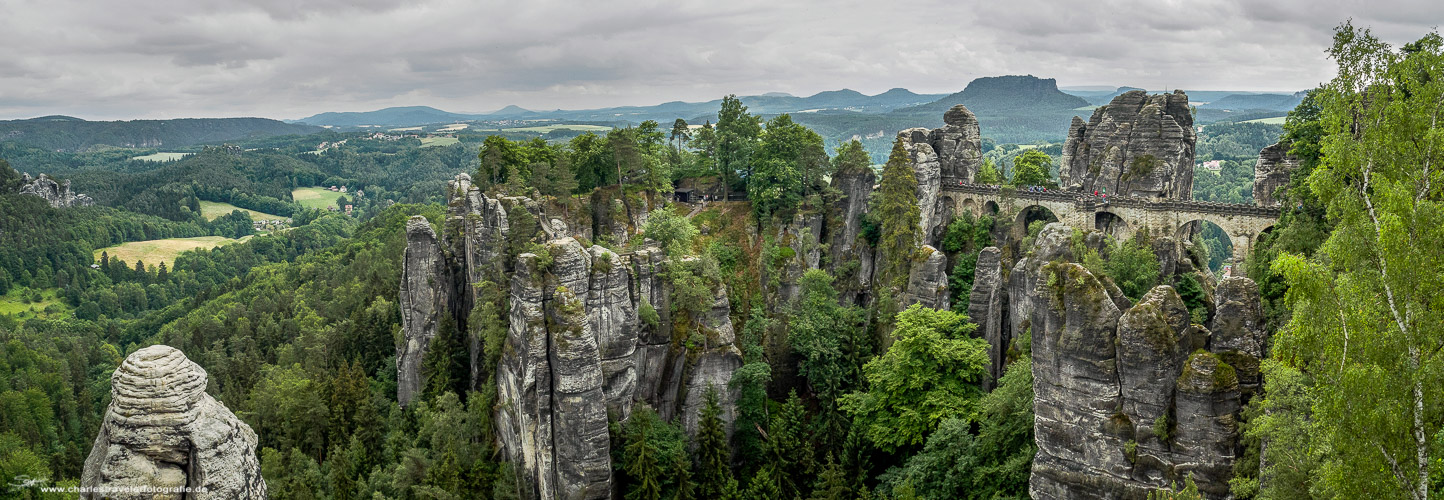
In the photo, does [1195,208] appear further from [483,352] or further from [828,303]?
[483,352]

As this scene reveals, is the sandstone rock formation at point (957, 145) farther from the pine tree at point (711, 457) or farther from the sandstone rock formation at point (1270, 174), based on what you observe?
the pine tree at point (711, 457)

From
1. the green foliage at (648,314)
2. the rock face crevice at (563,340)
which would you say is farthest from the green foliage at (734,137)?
the green foliage at (648,314)

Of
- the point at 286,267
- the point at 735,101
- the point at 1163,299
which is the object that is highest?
the point at 735,101

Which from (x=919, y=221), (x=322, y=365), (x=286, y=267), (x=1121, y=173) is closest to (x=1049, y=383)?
(x=919, y=221)

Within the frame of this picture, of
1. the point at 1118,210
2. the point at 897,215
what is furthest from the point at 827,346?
the point at 1118,210

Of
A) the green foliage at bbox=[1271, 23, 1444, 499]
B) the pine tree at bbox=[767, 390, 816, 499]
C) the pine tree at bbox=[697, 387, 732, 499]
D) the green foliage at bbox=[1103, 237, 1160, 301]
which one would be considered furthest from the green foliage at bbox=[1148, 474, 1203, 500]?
the pine tree at bbox=[697, 387, 732, 499]
